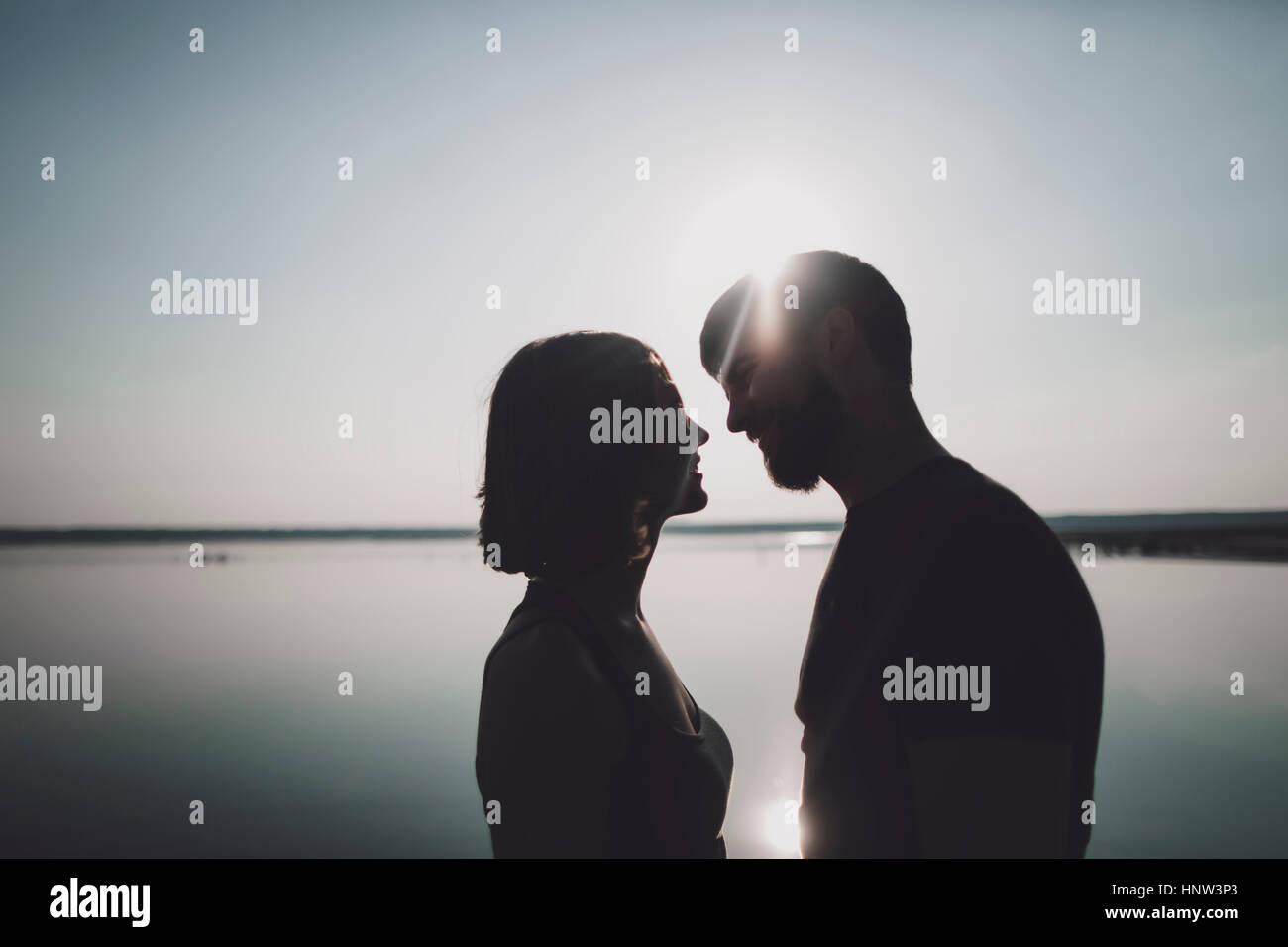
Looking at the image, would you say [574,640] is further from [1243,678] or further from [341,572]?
[341,572]

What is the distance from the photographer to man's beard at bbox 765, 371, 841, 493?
2.23 metres

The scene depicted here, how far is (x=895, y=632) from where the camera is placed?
66.4 inches

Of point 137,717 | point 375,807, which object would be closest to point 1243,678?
point 375,807

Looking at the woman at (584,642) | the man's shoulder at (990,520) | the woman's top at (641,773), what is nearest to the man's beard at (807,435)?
the woman at (584,642)

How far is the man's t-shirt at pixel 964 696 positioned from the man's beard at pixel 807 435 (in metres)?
0.46

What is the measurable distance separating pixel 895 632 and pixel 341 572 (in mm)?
27500

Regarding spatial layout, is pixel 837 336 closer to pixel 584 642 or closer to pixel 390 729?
pixel 584 642

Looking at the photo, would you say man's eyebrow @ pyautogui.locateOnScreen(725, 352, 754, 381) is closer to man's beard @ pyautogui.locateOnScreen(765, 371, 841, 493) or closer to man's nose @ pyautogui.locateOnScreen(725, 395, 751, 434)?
man's nose @ pyautogui.locateOnScreen(725, 395, 751, 434)

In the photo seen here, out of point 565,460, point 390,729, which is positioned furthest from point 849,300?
point 390,729

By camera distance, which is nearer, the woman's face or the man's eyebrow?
the woman's face

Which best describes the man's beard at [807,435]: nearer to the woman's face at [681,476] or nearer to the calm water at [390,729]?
the woman's face at [681,476]

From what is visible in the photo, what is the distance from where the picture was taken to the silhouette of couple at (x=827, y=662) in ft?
5.24

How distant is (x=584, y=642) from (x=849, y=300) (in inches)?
57.1

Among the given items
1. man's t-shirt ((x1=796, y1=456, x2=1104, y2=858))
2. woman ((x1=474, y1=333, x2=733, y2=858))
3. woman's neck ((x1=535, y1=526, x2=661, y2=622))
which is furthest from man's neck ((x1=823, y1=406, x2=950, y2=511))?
woman's neck ((x1=535, y1=526, x2=661, y2=622))
